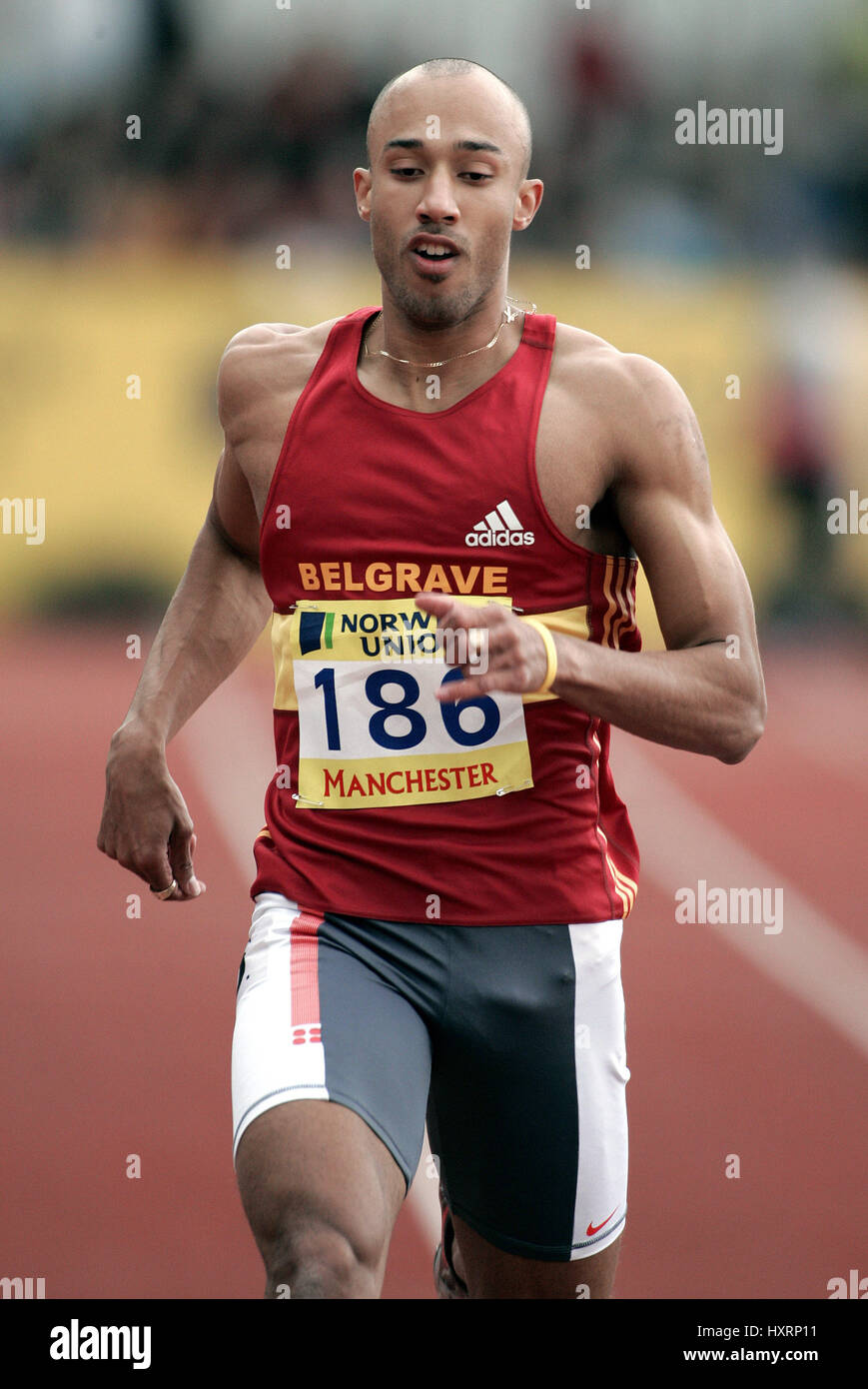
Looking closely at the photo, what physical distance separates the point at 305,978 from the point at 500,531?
838 mm

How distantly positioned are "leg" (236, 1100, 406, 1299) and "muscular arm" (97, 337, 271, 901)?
0.74 m

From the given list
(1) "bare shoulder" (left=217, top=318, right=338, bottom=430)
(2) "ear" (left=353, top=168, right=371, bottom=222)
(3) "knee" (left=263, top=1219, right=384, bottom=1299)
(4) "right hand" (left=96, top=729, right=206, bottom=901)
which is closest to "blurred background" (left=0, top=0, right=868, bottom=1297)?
(4) "right hand" (left=96, top=729, right=206, bottom=901)

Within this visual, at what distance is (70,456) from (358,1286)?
36.8 ft

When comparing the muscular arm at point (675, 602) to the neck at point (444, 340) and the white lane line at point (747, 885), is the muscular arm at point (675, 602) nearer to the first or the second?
the neck at point (444, 340)

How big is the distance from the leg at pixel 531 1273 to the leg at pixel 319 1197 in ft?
2.17

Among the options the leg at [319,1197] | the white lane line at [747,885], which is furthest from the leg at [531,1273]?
the white lane line at [747,885]

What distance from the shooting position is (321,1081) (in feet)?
9.34

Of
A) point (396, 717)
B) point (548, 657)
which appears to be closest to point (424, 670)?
point (396, 717)

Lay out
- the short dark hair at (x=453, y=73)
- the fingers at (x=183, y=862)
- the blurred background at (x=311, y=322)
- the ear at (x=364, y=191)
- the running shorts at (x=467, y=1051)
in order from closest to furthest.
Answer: the running shorts at (x=467, y=1051) < the short dark hair at (x=453, y=73) < the ear at (x=364, y=191) < the fingers at (x=183, y=862) < the blurred background at (x=311, y=322)

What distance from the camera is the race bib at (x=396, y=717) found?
315 centimetres

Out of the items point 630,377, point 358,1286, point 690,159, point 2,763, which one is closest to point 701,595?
point 630,377

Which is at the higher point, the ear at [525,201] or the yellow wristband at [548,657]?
the ear at [525,201]

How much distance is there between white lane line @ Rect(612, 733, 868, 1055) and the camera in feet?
23.2

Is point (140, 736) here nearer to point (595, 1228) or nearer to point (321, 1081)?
point (321, 1081)
